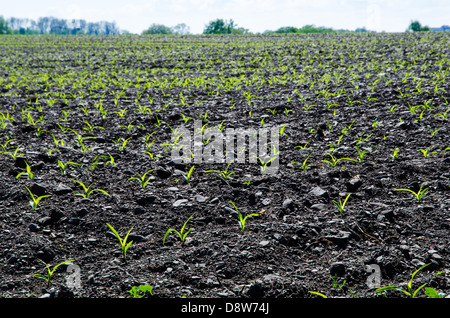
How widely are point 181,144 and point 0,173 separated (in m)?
2.58

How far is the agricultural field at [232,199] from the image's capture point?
9.08 ft

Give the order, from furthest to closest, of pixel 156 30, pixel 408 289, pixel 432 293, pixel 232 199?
pixel 156 30 → pixel 232 199 → pixel 408 289 → pixel 432 293

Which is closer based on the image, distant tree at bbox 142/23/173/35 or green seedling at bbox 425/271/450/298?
green seedling at bbox 425/271/450/298

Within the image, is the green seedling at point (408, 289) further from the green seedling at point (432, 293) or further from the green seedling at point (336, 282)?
the green seedling at point (336, 282)

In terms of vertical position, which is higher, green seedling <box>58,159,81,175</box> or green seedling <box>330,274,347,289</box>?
green seedling <box>58,159,81,175</box>

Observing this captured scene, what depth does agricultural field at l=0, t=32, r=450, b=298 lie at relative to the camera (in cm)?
277

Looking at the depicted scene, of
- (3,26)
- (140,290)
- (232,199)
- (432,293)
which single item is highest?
(3,26)

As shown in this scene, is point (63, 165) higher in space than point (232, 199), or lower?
higher

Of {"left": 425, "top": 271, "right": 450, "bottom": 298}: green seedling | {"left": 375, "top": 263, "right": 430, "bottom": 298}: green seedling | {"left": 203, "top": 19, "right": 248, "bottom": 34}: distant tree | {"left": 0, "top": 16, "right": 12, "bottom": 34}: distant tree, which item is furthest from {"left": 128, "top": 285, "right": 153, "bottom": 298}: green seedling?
{"left": 0, "top": 16, "right": 12, "bottom": 34}: distant tree

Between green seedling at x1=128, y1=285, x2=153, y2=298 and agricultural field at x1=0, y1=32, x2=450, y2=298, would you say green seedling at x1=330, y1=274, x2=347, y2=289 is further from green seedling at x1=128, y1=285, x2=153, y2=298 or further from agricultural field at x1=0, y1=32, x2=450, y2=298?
green seedling at x1=128, y1=285, x2=153, y2=298

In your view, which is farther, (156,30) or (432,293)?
(156,30)

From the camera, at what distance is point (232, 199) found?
13.1ft

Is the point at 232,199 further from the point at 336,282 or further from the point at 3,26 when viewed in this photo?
the point at 3,26

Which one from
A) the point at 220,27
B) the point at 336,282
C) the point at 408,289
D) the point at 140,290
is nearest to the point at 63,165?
the point at 140,290
